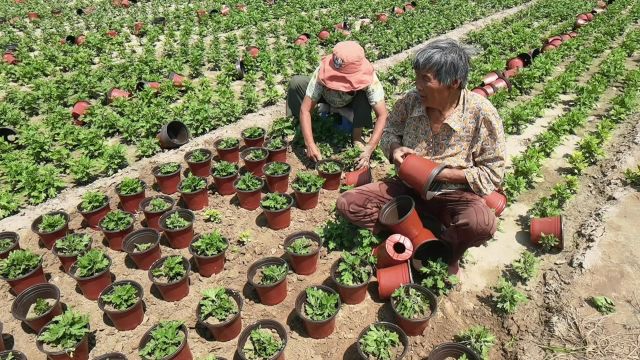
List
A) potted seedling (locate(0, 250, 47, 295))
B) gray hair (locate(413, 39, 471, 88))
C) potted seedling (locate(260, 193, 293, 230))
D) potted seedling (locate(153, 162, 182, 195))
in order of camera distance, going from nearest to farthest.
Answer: gray hair (locate(413, 39, 471, 88)), potted seedling (locate(0, 250, 47, 295)), potted seedling (locate(260, 193, 293, 230)), potted seedling (locate(153, 162, 182, 195))

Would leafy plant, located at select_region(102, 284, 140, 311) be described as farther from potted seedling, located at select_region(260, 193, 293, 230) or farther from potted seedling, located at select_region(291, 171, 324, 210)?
potted seedling, located at select_region(291, 171, 324, 210)

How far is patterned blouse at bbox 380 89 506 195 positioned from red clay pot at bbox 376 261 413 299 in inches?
36.5

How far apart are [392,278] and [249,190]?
2.06 metres

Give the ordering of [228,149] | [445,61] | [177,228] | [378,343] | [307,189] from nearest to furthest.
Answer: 1. [445,61]
2. [378,343]
3. [177,228]
4. [307,189]
5. [228,149]

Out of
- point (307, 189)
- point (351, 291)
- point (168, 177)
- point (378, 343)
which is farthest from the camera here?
point (168, 177)

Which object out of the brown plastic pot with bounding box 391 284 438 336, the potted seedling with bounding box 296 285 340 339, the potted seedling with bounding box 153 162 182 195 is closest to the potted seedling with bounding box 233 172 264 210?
the potted seedling with bounding box 153 162 182 195

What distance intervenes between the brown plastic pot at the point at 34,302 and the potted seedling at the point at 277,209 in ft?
6.90

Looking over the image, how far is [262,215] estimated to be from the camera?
17.0 feet

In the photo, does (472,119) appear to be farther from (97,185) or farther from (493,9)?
(493,9)

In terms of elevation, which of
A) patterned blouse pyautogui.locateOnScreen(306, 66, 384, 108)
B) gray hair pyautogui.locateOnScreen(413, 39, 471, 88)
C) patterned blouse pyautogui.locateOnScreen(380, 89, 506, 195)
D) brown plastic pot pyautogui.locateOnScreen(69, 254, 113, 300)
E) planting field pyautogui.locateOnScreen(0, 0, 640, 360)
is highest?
gray hair pyautogui.locateOnScreen(413, 39, 471, 88)

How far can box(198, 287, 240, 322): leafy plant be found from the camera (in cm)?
361

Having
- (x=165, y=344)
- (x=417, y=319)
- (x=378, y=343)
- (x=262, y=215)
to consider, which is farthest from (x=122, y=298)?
(x=417, y=319)

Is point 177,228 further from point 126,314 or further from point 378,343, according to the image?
point 378,343

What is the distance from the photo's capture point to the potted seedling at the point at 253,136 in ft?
20.5
